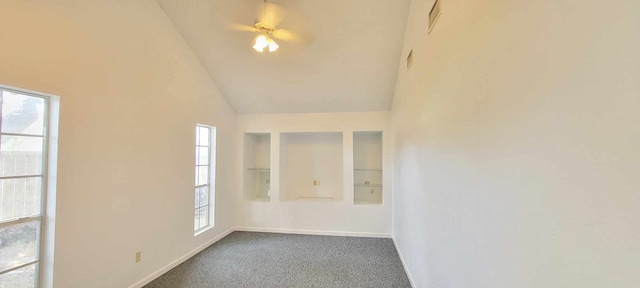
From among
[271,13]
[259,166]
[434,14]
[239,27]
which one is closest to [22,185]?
[239,27]

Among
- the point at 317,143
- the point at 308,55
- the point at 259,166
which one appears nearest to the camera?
the point at 308,55

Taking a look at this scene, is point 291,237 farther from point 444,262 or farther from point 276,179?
point 444,262

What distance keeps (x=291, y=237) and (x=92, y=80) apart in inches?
145

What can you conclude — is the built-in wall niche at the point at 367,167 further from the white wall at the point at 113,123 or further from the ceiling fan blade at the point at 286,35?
the white wall at the point at 113,123

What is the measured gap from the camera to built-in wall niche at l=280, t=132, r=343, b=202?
18.7 ft

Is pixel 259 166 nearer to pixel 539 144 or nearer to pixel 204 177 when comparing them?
pixel 204 177

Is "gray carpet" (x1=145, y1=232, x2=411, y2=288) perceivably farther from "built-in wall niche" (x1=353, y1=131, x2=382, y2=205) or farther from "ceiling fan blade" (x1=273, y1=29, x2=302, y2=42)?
"ceiling fan blade" (x1=273, y1=29, x2=302, y2=42)

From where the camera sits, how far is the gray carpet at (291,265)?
320 cm

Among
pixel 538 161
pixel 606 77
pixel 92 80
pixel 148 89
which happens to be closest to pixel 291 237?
Answer: pixel 148 89

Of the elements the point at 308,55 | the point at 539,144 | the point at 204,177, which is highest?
the point at 308,55

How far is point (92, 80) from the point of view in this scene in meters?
2.50

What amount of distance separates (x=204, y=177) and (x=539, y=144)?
4.47 metres

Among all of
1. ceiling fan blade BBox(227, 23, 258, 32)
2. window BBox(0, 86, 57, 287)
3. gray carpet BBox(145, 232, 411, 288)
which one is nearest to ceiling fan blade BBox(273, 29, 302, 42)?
ceiling fan blade BBox(227, 23, 258, 32)

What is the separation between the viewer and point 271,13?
3184mm
